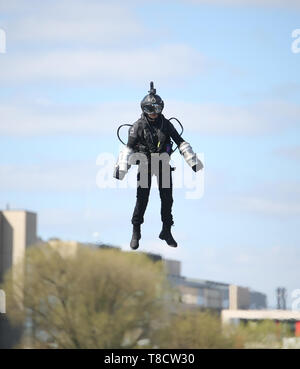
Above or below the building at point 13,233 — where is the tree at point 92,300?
Result: below

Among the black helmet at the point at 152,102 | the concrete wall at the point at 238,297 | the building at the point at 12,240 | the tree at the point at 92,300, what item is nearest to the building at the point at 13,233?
the building at the point at 12,240

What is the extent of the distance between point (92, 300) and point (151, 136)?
74435mm

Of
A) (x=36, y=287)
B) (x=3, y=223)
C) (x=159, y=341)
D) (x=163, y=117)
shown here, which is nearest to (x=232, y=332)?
(x=159, y=341)

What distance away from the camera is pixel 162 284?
110375mm

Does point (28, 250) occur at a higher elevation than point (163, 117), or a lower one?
higher

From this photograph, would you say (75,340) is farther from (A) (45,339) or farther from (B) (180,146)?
(B) (180,146)

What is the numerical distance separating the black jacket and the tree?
2675 inches

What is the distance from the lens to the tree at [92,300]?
10250 cm

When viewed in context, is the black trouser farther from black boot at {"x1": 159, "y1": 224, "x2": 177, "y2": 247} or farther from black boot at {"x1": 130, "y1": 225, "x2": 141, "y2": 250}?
black boot at {"x1": 159, "y1": 224, "x2": 177, "y2": 247}

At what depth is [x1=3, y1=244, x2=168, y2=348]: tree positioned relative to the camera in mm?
102500

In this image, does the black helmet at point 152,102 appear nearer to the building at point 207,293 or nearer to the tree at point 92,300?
the tree at point 92,300

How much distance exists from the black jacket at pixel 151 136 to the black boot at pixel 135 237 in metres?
2.42

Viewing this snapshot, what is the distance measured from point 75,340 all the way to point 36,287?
10.7 metres
